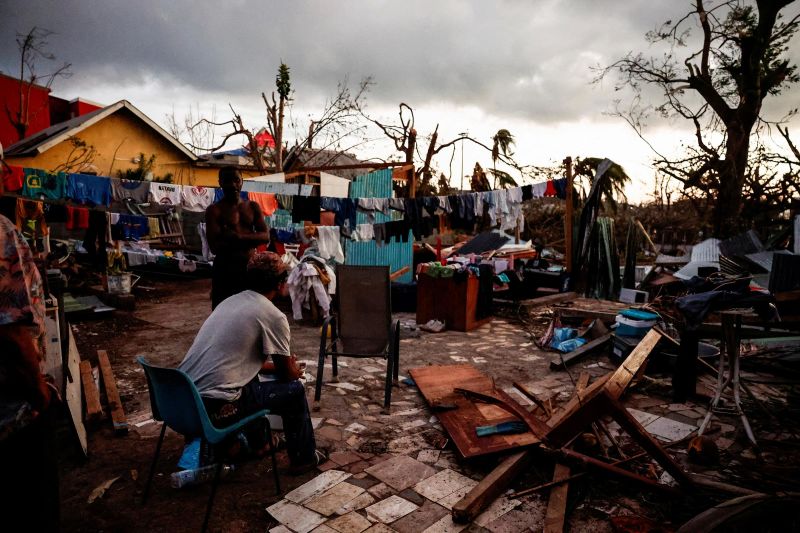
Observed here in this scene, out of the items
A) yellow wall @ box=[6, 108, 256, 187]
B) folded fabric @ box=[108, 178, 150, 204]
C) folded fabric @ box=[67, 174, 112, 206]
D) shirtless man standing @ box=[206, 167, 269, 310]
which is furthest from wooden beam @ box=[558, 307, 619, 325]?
yellow wall @ box=[6, 108, 256, 187]

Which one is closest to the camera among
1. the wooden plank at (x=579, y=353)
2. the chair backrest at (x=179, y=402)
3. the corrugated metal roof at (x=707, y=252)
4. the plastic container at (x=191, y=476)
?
the chair backrest at (x=179, y=402)

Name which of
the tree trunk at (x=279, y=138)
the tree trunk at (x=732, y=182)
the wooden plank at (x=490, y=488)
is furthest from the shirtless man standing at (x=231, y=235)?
the tree trunk at (x=732, y=182)

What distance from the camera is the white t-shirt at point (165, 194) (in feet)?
25.6

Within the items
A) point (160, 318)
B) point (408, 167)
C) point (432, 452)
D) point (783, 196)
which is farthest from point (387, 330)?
point (783, 196)

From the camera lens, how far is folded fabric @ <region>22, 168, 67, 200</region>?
6.46m

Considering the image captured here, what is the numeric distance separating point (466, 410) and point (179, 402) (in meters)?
2.56

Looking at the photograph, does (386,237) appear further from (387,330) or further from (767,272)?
(767,272)

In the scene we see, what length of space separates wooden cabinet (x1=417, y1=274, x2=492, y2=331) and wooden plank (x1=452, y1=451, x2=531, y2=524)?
4575 millimetres

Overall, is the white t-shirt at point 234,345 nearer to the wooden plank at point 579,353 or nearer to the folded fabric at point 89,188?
the wooden plank at point 579,353

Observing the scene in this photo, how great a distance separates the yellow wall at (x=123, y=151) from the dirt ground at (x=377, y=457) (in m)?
11.5

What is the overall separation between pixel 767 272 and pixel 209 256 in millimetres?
11411

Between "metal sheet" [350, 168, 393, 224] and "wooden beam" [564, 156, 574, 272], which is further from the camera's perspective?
"metal sheet" [350, 168, 393, 224]

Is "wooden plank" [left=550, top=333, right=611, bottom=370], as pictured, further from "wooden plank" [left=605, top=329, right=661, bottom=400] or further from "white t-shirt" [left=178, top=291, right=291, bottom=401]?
"white t-shirt" [left=178, top=291, right=291, bottom=401]

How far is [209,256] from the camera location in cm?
989
